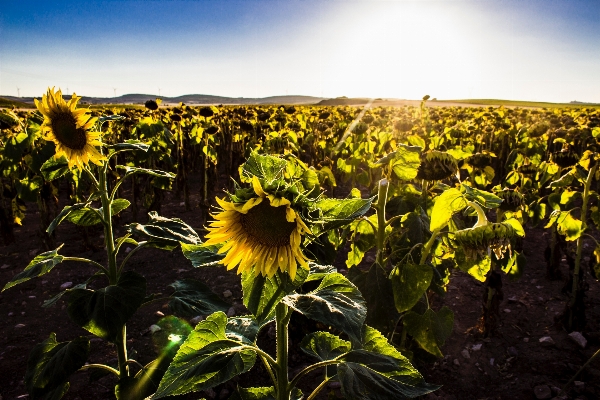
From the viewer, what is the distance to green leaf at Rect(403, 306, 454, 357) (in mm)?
1985

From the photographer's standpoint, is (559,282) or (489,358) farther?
(559,282)

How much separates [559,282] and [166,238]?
13.5ft

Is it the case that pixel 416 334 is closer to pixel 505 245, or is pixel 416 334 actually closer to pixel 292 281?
pixel 505 245

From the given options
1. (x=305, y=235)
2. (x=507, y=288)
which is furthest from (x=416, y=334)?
(x=507, y=288)

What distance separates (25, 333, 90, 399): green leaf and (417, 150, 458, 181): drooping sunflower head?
71.0 inches

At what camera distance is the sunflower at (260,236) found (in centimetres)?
108

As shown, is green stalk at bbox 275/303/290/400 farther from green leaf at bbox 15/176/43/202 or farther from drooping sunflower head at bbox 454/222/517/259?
green leaf at bbox 15/176/43/202

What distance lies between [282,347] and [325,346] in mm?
297

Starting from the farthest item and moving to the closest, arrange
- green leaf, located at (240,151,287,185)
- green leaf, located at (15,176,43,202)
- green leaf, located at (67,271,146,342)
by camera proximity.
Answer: green leaf, located at (15,176,43,202)
green leaf, located at (67,271,146,342)
green leaf, located at (240,151,287,185)

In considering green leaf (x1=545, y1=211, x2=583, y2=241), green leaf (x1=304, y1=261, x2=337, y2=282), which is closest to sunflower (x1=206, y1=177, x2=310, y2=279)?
green leaf (x1=304, y1=261, x2=337, y2=282)

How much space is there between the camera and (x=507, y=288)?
4.32 meters

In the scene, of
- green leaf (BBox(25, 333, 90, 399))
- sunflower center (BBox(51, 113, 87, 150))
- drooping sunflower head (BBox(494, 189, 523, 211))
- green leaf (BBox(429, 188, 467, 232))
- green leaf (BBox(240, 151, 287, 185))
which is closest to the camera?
green leaf (BBox(240, 151, 287, 185))

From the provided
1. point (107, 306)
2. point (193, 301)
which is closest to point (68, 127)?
point (107, 306)

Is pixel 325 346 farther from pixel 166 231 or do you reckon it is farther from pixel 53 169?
pixel 53 169
